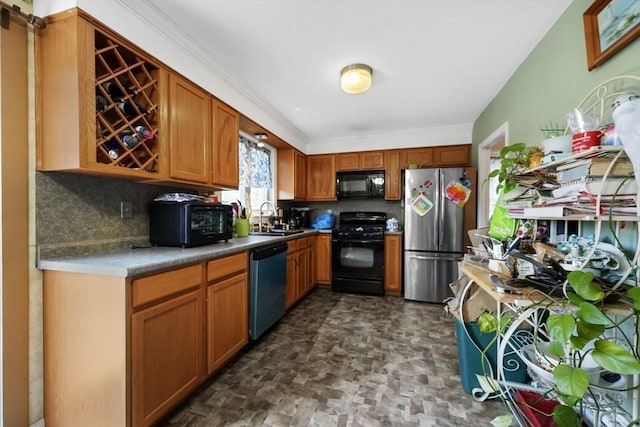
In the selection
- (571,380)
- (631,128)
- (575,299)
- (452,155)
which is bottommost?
(571,380)

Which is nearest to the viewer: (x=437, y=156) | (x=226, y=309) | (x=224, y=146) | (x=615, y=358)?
(x=615, y=358)

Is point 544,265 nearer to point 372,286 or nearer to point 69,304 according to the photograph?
point 69,304

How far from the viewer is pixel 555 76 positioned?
167 centimetres

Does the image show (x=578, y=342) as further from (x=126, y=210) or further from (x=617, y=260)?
(x=126, y=210)

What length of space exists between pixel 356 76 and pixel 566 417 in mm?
2327

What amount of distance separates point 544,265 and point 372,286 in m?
2.67

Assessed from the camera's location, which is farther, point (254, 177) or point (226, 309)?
point (254, 177)

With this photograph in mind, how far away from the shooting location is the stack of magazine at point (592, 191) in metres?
0.89

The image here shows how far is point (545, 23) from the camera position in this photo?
1.68 metres

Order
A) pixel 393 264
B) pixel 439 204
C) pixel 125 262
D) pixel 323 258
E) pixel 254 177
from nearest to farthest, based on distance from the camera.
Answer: pixel 125 262, pixel 439 204, pixel 254 177, pixel 393 264, pixel 323 258

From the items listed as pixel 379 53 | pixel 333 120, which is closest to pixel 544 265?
pixel 379 53

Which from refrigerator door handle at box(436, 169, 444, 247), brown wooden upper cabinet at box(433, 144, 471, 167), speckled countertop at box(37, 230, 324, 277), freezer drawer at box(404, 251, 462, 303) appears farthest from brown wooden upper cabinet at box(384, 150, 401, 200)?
speckled countertop at box(37, 230, 324, 277)

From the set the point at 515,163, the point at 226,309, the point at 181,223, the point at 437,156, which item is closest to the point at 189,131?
the point at 181,223

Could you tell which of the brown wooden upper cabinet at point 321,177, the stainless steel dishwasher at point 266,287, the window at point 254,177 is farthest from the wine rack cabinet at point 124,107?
the brown wooden upper cabinet at point 321,177
